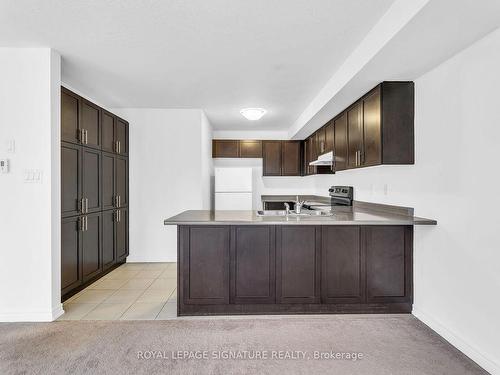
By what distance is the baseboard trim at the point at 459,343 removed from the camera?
6.64 ft

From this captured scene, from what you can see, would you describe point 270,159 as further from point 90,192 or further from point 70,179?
point 70,179

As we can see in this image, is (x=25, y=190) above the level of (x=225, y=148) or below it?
below

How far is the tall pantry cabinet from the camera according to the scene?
124 inches

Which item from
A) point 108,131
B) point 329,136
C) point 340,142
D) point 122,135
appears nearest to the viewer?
point 340,142

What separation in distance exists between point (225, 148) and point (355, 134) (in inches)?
128

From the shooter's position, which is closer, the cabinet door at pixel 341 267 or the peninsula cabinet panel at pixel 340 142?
the cabinet door at pixel 341 267

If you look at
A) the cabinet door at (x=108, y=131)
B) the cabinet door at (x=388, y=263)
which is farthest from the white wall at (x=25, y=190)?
the cabinet door at (x=388, y=263)

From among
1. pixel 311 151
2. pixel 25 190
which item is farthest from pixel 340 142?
pixel 25 190

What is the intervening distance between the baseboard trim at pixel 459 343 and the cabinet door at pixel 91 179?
11.6ft

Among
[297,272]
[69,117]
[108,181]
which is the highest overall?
[69,117]

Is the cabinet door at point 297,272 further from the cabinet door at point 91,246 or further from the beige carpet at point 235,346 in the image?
the cabinet door at point 91,246

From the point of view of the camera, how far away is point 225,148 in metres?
6.24

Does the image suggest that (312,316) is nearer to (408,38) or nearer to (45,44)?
(408,38)

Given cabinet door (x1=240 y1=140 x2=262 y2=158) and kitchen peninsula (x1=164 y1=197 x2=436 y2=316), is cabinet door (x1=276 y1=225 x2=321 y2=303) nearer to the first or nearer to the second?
kitchen peninsula (x1=164 y1=197 x2=436 y2=316)
